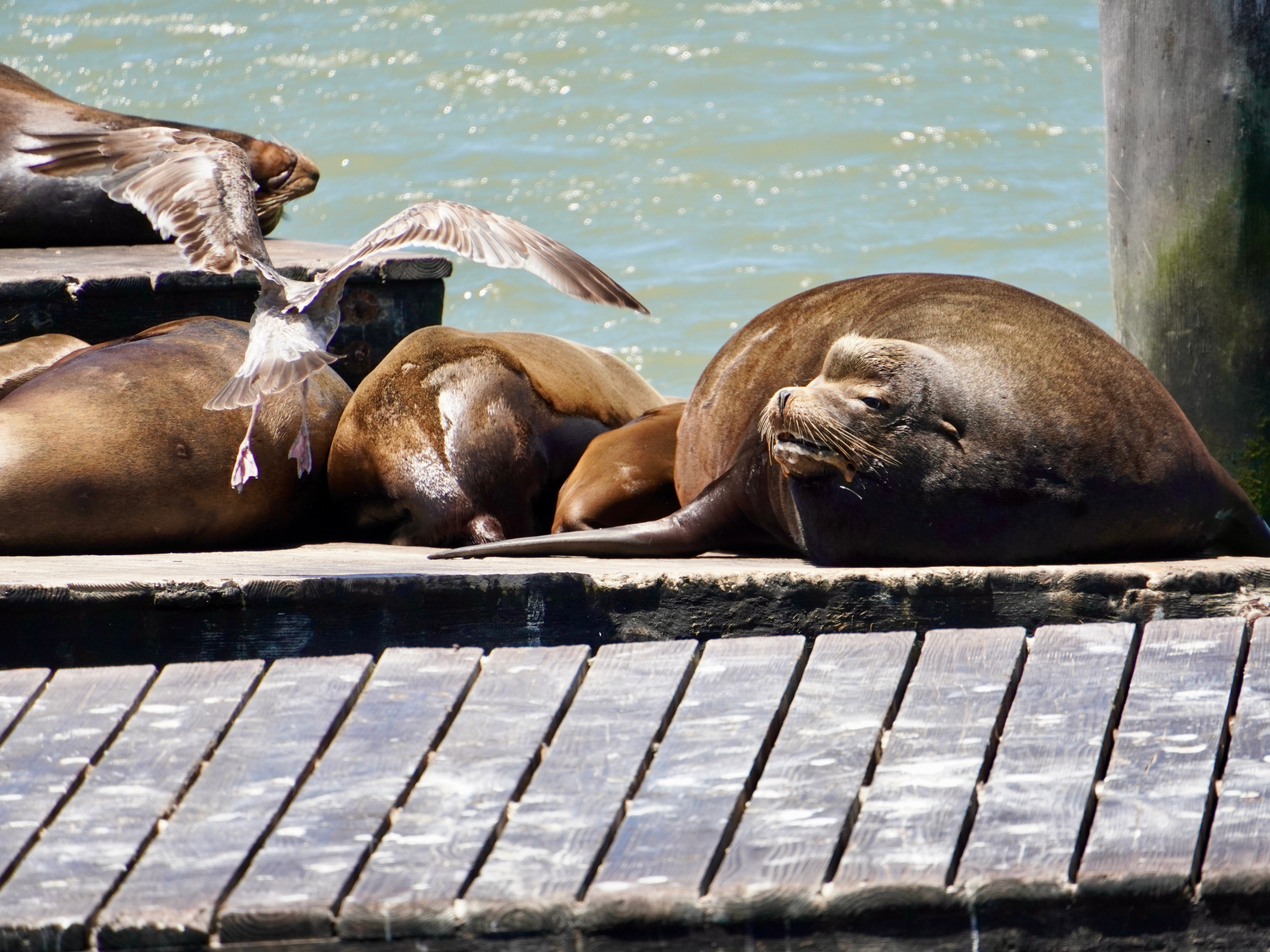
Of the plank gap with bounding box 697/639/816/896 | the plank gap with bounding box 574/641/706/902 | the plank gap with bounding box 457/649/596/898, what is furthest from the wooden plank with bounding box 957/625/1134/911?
the plank gap with bounding box 457/649/596/898

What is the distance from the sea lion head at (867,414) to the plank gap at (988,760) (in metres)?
0.92

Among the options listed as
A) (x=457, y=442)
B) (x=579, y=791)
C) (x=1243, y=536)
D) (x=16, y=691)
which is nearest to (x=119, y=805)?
(x=16, y=691)

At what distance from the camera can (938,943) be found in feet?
6.97

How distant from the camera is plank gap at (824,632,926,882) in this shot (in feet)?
7.29

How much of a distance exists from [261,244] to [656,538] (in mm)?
1664

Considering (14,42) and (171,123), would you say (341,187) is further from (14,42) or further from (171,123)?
(171,123)

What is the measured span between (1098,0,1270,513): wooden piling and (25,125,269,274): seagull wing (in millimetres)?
2469

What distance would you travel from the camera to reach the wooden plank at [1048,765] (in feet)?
7.03

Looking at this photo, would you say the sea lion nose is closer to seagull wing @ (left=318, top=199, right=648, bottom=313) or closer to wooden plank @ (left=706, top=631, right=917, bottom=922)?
seagull wing @ (left=318, top=199, right=648, bottom=313)

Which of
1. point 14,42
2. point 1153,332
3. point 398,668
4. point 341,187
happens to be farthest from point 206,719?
point 14,42

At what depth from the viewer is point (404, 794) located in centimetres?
247

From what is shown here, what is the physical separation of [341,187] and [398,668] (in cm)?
1355

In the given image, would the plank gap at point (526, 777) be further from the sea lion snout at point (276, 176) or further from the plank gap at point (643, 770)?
the sea lion snout at point (276, 176)

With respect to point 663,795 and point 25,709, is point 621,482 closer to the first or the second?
point 25,709
